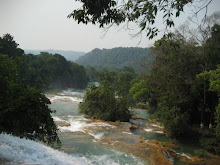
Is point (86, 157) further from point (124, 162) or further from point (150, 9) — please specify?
point (150, 9)

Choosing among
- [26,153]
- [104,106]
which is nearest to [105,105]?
[104,106]

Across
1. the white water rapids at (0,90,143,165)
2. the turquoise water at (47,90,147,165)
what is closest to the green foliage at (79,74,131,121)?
the turquoise water at (47,90,147,165)

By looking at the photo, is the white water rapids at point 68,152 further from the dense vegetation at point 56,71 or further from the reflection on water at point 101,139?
the dense vegetation at point 56,71

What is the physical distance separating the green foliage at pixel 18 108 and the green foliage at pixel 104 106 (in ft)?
36.9

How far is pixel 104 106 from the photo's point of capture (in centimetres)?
1956

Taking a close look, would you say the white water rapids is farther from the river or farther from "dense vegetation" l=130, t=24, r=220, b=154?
"dense vegetation" l=130, t=24, r=220, b=154

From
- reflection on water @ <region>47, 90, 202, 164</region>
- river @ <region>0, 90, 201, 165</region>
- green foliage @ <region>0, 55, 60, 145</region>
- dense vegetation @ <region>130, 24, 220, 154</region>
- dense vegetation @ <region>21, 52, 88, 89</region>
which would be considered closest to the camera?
green foliage @ <region>0, 55, 60, 145</region>

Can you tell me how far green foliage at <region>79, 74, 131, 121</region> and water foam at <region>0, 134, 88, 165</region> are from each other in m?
10.3

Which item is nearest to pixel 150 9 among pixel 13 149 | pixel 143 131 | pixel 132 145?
pixel 13 149

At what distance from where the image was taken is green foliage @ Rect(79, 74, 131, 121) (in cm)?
1897

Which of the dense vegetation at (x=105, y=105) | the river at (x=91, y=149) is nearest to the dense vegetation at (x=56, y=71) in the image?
the dense vegetation at (x=105, y=105)

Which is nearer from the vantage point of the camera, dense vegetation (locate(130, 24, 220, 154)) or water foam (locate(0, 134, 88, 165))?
water foam (locate(0, 134, 88, 165))

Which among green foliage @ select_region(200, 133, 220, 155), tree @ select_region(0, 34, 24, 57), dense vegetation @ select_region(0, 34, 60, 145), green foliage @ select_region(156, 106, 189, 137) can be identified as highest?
tree @ select_region(0, 34, 24, 57)

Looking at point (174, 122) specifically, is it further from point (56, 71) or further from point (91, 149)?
point (56, 71)
